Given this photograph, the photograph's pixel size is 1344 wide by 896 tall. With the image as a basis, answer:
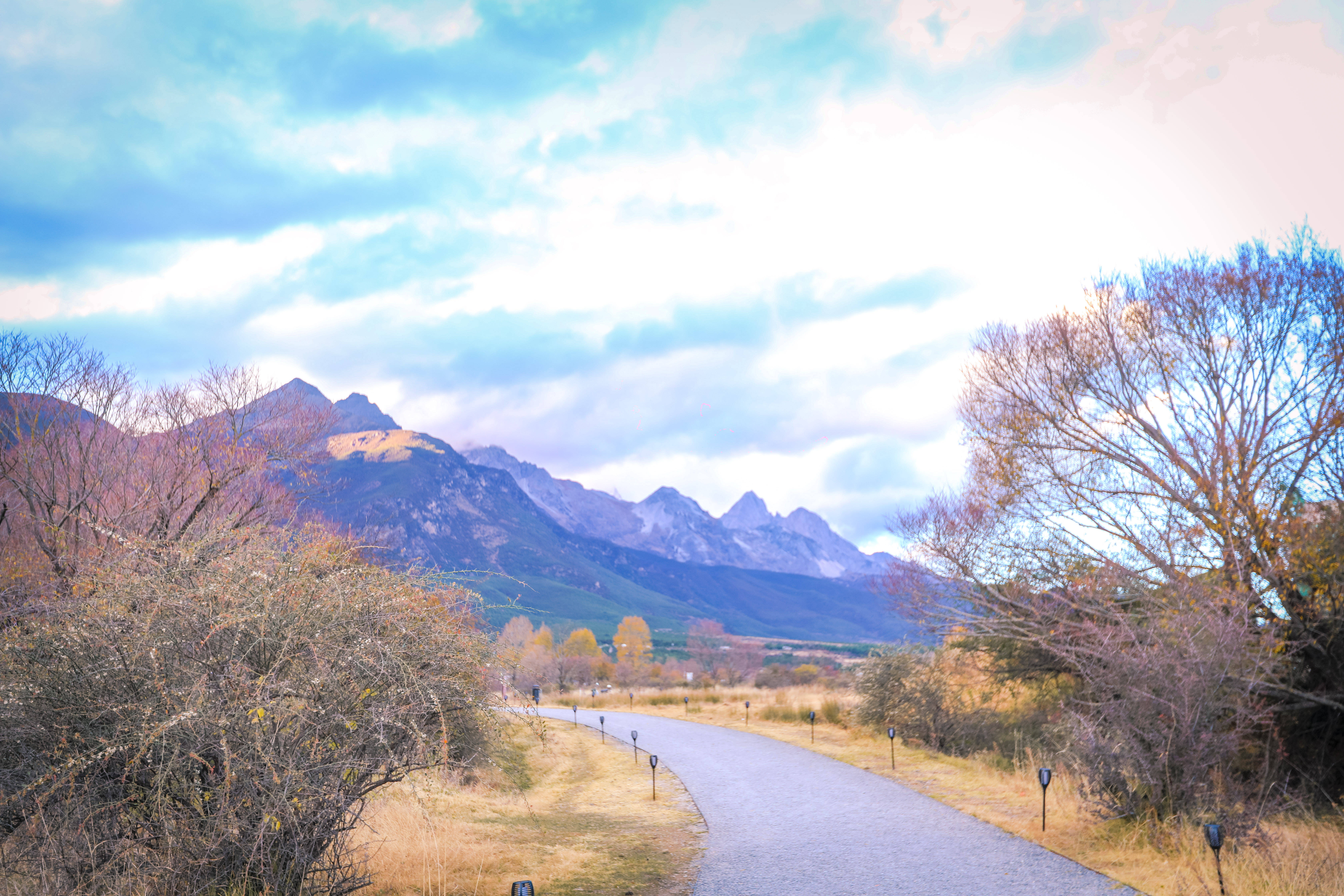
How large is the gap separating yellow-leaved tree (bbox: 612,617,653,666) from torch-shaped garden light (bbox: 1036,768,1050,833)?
86.1 meters

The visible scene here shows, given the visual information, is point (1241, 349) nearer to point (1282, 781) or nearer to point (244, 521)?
point (1282, 781)

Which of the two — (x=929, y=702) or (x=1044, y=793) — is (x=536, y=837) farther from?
(x=929, y=702)

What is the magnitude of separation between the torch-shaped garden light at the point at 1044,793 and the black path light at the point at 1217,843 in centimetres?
195

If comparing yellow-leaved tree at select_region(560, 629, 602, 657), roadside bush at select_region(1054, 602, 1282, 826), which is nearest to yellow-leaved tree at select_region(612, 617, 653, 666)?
yellow-leaved tree at select_region(560, 629, 602, 657)

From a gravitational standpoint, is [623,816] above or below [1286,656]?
below

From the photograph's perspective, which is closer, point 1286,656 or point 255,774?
point 255,774

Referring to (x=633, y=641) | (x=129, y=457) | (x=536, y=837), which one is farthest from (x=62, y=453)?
(x=633, y=641)

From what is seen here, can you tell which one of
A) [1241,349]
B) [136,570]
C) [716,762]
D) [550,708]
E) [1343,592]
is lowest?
[550,708]

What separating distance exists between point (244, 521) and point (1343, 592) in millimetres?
20740

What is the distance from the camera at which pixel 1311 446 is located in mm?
13242

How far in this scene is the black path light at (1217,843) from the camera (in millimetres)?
7039

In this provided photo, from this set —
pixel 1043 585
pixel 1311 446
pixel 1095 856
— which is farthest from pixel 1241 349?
pixel 1095 856

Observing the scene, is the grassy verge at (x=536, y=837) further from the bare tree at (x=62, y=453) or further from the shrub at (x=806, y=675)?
the shrub at (x=806, y=675)

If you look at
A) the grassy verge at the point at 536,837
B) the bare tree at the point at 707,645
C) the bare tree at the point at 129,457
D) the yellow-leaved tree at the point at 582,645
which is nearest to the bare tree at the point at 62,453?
the bare tree at the point at 129,457
